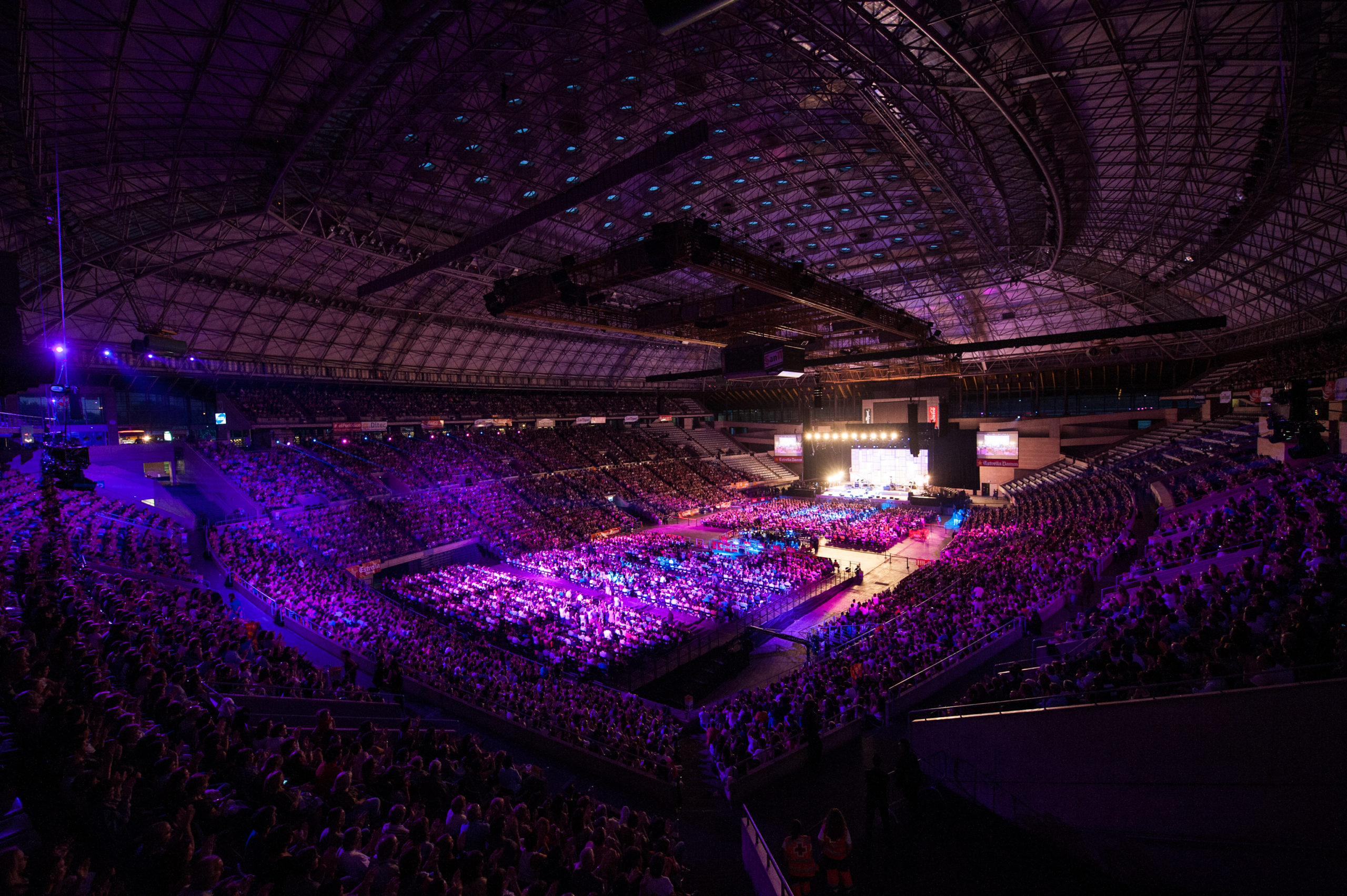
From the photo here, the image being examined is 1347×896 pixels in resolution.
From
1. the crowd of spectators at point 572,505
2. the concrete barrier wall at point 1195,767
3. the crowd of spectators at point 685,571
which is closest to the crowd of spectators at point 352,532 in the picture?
the crowd of spectators at point 685,571

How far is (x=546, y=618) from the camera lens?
17.5 metres

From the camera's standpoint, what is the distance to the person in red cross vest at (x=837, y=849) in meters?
5.36

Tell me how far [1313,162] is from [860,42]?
39.0ft

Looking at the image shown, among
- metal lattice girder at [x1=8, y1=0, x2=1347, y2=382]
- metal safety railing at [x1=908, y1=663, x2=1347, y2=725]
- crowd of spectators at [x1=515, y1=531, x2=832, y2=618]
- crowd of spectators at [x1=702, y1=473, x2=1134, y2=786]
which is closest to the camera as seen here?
metal safety railing at [x1=908, y1=663, x2=1347, y2=725]

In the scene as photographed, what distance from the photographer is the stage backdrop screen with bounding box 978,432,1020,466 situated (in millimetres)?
38656

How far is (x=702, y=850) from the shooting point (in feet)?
23.3

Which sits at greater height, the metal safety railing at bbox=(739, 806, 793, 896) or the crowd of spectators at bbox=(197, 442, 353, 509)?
the crowd of spectators at bbox=(197, 442, 353, 509)

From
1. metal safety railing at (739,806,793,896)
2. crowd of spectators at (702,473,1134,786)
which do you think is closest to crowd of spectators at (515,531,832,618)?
crowd of spectators at (702,473,1134,786)

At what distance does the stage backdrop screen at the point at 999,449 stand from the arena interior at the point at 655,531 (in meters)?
4.60

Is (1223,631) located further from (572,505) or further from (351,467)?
(351,467)

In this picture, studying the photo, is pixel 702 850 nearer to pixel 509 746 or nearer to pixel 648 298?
pixel 509 746

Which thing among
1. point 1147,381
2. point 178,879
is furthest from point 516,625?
point 1147,381

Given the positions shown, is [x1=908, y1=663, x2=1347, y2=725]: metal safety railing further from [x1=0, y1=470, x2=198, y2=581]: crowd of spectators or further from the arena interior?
[x1=0, y1=470, x2=198, y2=581]: crowd of spectators

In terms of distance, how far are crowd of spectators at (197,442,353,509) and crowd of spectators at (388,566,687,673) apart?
7.82 meters
